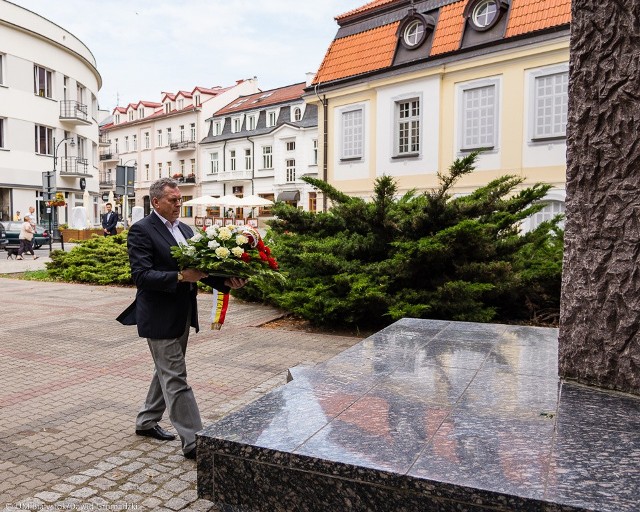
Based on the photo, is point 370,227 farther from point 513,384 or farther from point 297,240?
point 513,384

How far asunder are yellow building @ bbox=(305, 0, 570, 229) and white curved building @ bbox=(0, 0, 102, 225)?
67.9ft

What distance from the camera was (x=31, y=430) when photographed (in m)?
4.96

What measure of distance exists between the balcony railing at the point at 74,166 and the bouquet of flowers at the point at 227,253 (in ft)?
134

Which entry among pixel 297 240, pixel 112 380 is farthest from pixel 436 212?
pixel 112 380

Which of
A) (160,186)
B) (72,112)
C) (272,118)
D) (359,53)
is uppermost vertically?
(272,118)

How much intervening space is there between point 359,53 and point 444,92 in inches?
172

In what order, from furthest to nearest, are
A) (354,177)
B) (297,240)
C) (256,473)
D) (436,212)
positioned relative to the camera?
(354,177), (297,240), (436,212), (256,473)

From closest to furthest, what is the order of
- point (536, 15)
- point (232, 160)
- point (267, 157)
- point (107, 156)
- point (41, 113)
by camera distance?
1. point (536, 15)
2. point (41, 113)
3. point (267, 157)
4. point (232, 160)
5. point (107, 156)

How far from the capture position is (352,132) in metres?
25.5

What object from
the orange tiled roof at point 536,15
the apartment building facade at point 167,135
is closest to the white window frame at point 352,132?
the orange tiled roof at point 536,15

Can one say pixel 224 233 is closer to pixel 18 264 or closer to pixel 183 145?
pixel 18 264

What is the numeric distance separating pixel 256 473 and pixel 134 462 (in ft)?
5.65

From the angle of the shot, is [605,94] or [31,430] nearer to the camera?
[605,94]

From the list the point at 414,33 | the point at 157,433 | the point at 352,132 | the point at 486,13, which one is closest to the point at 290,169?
the point at 352,132
